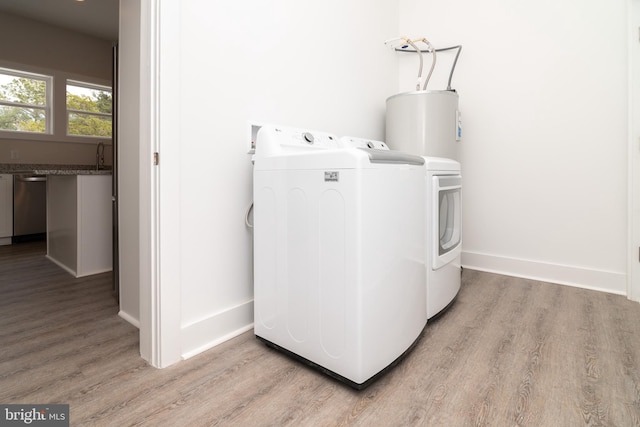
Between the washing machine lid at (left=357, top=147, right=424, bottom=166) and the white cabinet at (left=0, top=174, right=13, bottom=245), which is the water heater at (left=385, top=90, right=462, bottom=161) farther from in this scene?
the white cabinet at (left=0, top=174, right=13, bottom=245)

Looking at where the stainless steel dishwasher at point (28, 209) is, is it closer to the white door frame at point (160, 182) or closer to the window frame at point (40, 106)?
the window frame at point (40, 106)

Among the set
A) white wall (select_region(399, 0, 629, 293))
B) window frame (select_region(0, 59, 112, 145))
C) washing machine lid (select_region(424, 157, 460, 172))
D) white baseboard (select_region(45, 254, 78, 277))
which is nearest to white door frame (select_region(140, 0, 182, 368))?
washing machine lid (select_region(424, 157, 460, 172))

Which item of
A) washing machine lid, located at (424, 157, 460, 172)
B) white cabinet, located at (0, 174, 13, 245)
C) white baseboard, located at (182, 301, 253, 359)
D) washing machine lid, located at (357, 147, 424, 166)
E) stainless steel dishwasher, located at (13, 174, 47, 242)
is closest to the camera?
washing machine lid, located at (357, 147, 424, 166)

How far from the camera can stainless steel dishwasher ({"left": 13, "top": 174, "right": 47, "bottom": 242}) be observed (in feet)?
11.9

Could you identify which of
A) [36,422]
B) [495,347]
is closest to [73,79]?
[36,422]

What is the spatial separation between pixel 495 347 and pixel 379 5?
2.68 meters

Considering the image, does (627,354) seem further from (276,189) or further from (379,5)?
(379,5)

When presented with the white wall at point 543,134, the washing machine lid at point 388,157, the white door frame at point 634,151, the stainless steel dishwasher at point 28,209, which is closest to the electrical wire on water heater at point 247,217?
the washing machine lid at point 388,157

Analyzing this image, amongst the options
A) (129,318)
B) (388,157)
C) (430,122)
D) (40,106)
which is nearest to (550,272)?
(430,122)

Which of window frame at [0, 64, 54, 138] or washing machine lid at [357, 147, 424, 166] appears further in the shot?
window frame at [0, 64, 54, 138]

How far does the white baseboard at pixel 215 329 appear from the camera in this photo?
50.9 inches

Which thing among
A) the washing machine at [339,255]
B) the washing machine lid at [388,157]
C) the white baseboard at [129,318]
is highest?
the washing machine lid at [388,157]

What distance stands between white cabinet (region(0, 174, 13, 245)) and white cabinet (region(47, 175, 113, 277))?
1.61m

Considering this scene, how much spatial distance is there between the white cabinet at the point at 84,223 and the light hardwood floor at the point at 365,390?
27.1 inches
